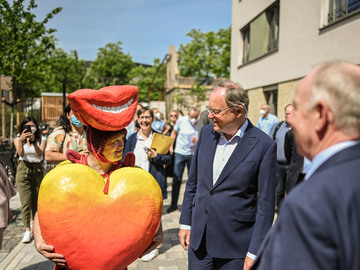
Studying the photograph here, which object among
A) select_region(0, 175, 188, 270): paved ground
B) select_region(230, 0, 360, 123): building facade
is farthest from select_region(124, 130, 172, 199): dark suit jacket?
select_region(230, 0, 360, 123): building facade

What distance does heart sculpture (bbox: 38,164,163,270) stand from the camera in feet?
5.41

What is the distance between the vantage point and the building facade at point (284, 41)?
26.3ft

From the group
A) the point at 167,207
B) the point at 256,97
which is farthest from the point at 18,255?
the point at 256,97

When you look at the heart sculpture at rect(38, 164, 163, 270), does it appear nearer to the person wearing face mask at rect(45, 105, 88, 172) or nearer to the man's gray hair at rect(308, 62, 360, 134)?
the man's gray hair at rect(308, 62, 360, 134)

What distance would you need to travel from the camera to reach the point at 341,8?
816 centimetres

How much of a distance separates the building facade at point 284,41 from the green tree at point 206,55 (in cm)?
1327

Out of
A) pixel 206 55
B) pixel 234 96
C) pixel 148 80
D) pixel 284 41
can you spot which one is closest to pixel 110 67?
pixel 148 80

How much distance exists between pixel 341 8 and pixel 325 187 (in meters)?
8.97

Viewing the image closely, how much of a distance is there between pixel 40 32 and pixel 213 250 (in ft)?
34.7

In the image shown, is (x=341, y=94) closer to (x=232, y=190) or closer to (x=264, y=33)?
(x=232, y=190)

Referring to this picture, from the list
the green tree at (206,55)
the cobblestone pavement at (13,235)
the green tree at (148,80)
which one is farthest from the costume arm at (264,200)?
the green tree at (148,80)

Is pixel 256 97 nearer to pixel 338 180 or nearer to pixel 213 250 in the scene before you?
pixel 213 250

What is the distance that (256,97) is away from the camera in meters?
13.8

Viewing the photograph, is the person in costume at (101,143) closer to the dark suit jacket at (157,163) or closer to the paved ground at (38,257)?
A: the paved ground at (38,257)
